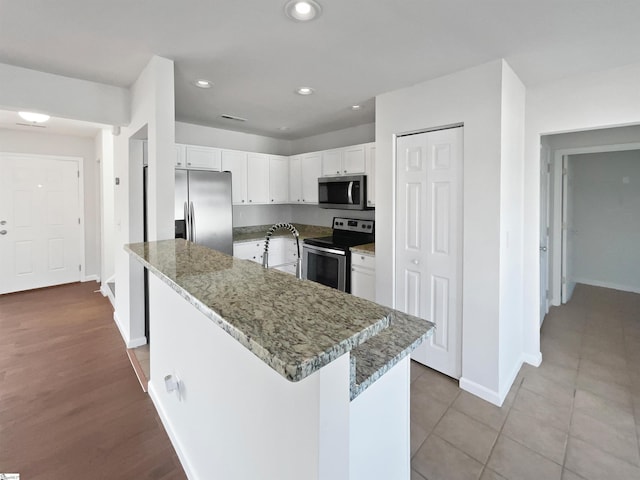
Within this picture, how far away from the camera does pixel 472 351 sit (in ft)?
8.00

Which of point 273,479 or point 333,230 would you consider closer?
point 273,479

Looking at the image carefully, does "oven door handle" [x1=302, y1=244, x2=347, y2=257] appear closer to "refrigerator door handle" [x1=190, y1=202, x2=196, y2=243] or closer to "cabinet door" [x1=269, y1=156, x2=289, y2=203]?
"cabinet door" [x1=269, y1=156, x2=289, y2=203]

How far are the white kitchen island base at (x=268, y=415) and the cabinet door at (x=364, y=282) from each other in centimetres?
205

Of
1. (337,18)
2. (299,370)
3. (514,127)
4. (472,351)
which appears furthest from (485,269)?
(299,370)

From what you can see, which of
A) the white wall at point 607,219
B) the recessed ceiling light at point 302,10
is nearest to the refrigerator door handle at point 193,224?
the recessed ceiling light at point 302,10

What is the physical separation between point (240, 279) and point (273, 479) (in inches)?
23.7

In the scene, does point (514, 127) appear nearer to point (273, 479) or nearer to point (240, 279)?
point (240, 279)

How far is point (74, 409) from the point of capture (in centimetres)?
221

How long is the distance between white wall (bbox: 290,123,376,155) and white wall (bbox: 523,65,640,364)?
187 cm

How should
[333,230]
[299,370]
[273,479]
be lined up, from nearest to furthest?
[299,370] → [273,479] → [333,230]

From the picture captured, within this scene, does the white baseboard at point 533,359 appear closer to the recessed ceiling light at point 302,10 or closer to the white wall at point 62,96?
the recessed ceiling light at point 302,10

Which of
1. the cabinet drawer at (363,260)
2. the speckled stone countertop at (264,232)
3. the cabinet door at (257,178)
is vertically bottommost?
the cabinet drawer at (363,260)

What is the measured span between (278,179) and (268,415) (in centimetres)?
413

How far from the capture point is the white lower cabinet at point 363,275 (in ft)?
10.7
